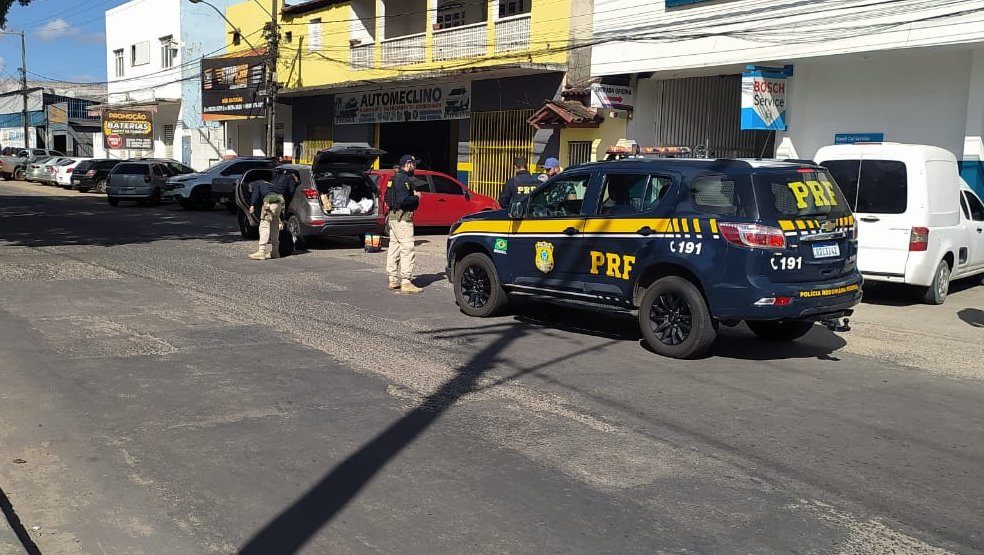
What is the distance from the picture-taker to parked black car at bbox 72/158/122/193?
35.6 meters

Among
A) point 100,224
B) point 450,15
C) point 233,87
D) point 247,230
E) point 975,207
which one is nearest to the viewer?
point 975,207

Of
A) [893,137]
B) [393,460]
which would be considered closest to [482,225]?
[393,460]

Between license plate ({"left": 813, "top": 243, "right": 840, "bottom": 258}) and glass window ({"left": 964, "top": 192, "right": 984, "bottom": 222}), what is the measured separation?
5.74 m

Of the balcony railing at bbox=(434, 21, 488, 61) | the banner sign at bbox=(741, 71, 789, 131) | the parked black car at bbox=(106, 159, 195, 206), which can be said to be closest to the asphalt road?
the banner sign at bbox=(741, 71, 789, 131)

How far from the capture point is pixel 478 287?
9.95 meters

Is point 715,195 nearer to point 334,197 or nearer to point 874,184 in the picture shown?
point 874,184

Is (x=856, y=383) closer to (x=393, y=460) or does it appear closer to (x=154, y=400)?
(x=393, y=460)

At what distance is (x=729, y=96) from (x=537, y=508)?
57.3ft

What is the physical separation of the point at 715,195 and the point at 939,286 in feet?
18.1

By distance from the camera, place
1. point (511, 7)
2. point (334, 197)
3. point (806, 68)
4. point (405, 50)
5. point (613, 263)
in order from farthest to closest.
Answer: point (405, 50)
point (511, 7)
point (806, 68)
point (334, 197)
point (613, 263)

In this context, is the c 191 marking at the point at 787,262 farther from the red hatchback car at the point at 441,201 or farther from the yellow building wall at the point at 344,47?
the yellow building wall at the point at 344,47

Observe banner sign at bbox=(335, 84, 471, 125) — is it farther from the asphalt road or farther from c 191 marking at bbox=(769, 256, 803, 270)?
c 191 marking at bbox=(769, 256, 803, 270)

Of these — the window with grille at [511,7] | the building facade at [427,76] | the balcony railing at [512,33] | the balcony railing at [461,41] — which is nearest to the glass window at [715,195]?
the building facade at [427,76]

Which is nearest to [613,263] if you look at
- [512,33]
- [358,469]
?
[358,469]
